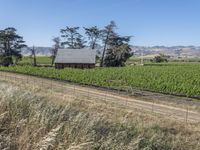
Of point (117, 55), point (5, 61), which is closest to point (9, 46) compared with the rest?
point (5, 61)

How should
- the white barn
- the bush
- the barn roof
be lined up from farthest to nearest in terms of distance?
the bush
the barn roof
the white barn

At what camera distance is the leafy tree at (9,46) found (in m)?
103

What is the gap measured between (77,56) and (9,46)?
26.0 meters

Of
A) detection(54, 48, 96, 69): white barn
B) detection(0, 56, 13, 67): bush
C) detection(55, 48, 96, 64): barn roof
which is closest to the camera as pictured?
detection(54, 48, 96, 69): white barn

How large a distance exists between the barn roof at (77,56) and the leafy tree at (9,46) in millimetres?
19181

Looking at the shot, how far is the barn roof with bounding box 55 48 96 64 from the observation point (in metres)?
90.8

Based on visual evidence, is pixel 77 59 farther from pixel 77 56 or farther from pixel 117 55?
pixel 117 55

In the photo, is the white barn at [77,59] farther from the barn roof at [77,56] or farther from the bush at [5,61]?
the bush at [5,61]

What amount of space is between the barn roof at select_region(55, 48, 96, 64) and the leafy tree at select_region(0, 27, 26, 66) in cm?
1918

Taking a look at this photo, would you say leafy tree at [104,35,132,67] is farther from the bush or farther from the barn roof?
the bush

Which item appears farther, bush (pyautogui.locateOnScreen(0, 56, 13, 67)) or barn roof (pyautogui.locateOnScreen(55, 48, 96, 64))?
bush (pyautogui.locateOnScreen(0, 56, 13, 67))

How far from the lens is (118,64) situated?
4193 inches

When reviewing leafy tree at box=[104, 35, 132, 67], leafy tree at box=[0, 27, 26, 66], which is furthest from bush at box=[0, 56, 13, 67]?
leafy tree at box=[104, 35, 132, 67]

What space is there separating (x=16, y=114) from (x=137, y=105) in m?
27.3
